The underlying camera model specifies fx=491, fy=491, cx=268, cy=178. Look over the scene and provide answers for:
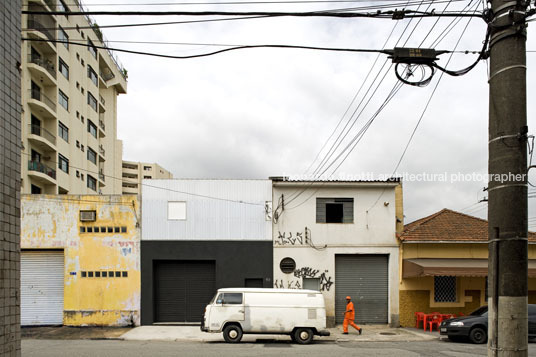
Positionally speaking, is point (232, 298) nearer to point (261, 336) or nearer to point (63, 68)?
point (261, 336)

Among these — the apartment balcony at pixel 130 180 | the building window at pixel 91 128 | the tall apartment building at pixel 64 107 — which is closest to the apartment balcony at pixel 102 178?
the tall apartment building at pixel 64 107

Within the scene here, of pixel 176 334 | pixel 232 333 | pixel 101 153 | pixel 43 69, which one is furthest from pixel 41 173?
pixel 232 333

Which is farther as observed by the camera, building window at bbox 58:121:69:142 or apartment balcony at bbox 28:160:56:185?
building window at bbox 58:121:69:142

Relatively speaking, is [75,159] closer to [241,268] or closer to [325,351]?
[241,268]

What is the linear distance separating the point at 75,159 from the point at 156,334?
30306 mm

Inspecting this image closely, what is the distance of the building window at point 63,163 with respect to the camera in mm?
41672

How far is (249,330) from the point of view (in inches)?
678

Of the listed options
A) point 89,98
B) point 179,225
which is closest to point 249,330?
point 179,225

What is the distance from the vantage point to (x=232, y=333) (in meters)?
17.2

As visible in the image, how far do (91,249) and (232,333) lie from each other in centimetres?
831

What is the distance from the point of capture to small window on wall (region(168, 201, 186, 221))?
22.5 metres

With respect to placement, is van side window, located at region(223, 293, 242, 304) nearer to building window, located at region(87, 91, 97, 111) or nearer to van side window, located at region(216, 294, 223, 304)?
van side window, located at region(216, 294, 223, 304)

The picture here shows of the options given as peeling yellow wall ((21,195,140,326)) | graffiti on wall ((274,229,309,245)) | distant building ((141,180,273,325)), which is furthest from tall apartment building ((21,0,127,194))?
graffiti on wall ((274,229,309,245))

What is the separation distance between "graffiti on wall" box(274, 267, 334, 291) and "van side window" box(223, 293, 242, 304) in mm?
5180
